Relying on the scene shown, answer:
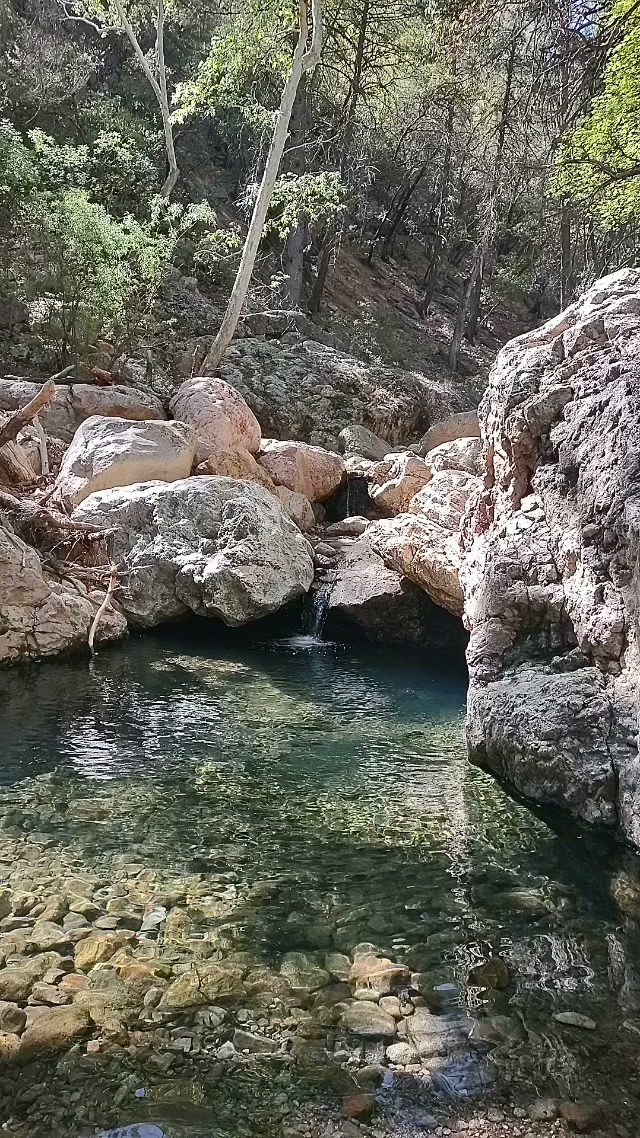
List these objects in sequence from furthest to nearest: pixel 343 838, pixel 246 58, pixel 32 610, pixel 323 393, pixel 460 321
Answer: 1. pixel 460 321
2. pixel 323 393
3. pixel 246 58
4. pixel 32 610
5. pixel 343 838

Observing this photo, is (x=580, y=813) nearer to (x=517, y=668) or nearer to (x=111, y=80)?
(x=517, y=668)

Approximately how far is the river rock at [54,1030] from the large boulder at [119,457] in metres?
6.46

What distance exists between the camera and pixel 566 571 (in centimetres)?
521

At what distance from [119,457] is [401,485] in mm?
3849

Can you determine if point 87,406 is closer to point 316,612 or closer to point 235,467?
point 235,467

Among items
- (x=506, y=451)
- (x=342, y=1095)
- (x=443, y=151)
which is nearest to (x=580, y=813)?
(x=342, y=1095)

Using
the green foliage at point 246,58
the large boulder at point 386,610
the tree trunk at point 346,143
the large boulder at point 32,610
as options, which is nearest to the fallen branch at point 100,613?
the large boulder at point 32,610

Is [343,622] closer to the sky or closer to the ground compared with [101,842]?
closer to the sky

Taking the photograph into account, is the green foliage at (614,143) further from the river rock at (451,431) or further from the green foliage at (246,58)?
the green foliage at (246,58)

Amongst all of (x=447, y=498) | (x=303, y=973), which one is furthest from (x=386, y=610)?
(x=303, y=973)

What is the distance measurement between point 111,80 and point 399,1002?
22.2 m

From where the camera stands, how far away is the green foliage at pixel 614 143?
10.3m

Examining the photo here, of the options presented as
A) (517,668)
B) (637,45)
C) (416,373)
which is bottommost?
(517,668)

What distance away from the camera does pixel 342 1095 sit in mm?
2564
